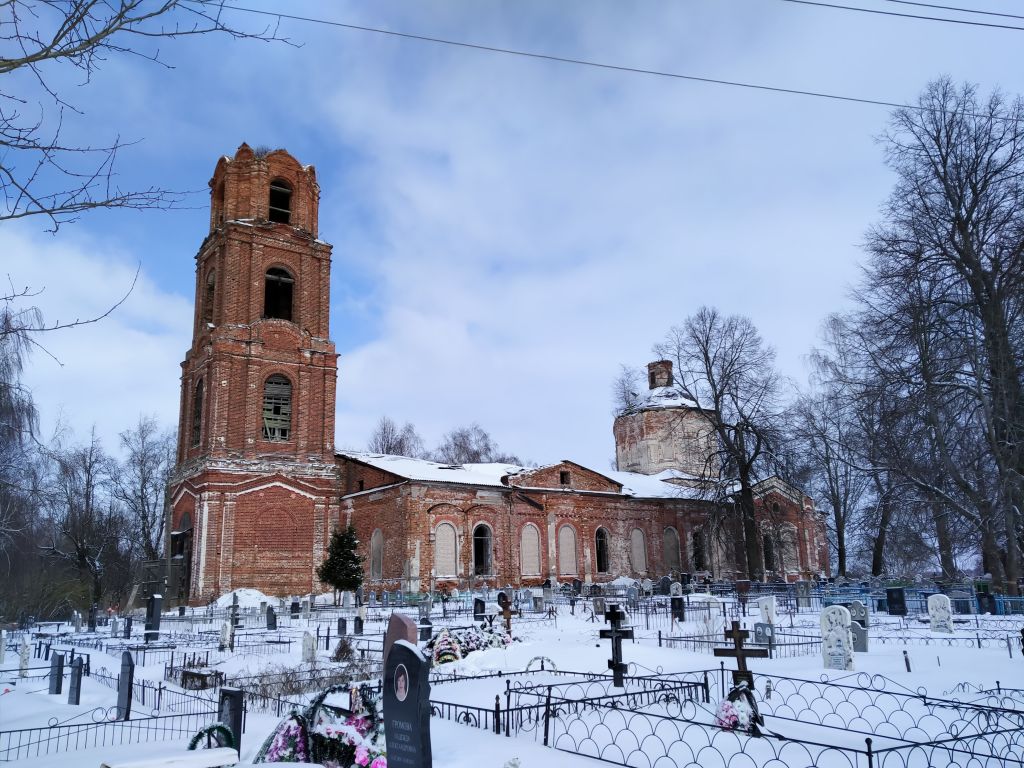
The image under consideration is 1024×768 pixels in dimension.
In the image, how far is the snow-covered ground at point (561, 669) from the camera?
8352mm

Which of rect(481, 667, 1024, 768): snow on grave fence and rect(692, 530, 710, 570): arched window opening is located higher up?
rect(692, 530, 710, 570): arched window opening

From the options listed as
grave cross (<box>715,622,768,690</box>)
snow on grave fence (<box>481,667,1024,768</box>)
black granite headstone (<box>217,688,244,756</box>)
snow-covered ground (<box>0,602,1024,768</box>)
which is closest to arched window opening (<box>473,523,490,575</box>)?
snow-covered ground (<box>0,602,1024,768</box>)

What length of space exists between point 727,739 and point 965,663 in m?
7.13

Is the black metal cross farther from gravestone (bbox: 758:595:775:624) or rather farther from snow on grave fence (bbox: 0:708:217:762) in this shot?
gravestone (bbox: 758:595:775:624)

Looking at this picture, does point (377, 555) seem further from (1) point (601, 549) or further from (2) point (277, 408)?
(1) point (601, 549)

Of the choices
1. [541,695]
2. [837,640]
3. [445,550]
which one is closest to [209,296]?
[445,550]

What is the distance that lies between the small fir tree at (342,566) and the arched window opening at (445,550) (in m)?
4.04

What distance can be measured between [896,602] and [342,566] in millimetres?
18329

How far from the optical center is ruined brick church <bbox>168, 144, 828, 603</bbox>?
31.3m

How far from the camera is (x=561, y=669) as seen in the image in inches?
549

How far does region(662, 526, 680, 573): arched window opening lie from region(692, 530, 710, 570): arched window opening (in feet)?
3.03

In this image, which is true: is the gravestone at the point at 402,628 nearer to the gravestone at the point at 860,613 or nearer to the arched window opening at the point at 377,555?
the gravestone at the point at 860,613

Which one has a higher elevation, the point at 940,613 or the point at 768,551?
the point at 768,551

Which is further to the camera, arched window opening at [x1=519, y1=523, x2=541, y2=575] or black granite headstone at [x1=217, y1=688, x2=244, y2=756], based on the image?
arched window opening at [x1=519, y1=523, x2=541, y2=575]
